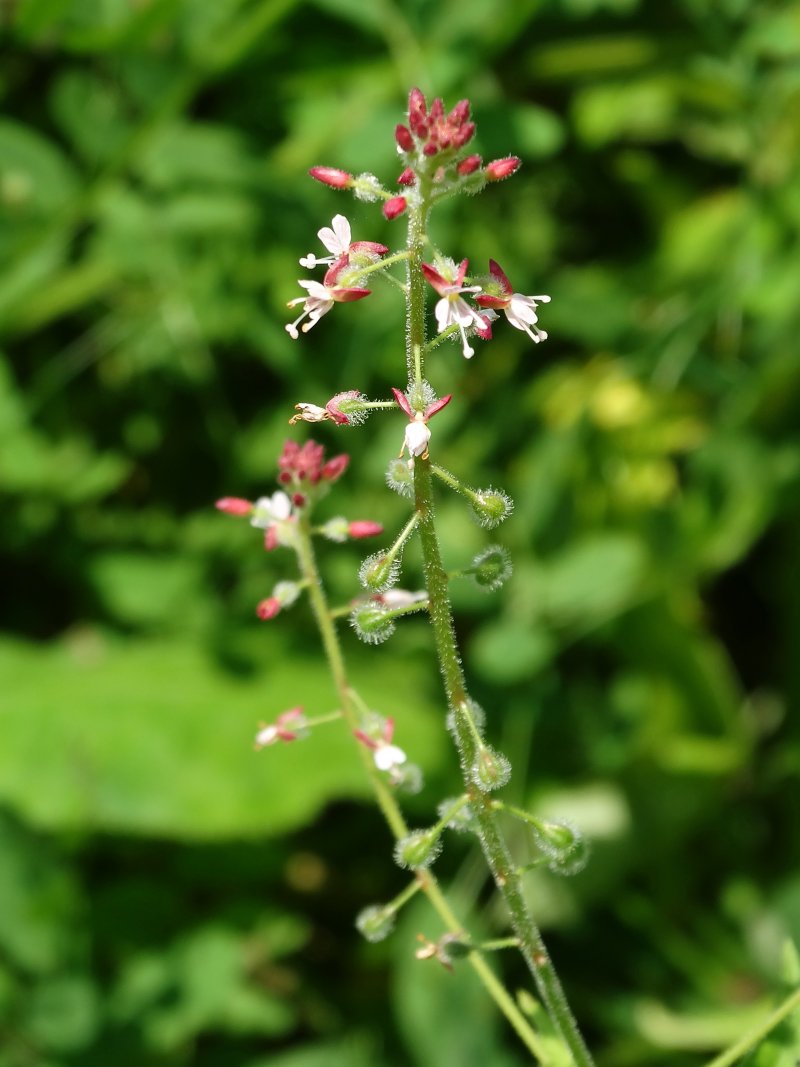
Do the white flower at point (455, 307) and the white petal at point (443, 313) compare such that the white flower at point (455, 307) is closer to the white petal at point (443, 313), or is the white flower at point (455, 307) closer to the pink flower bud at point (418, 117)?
the white petal at point (443, 313)

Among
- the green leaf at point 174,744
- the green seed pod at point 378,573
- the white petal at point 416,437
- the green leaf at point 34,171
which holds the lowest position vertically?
the green seed pod at point 378,573

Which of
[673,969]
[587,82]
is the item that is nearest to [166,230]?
[587,82]

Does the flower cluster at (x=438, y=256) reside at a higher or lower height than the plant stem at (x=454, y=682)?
higher

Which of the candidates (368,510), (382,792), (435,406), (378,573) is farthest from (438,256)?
(368,510)

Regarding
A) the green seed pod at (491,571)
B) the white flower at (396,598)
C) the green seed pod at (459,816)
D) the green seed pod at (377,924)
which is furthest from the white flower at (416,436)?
the green seed pod at (377,924)

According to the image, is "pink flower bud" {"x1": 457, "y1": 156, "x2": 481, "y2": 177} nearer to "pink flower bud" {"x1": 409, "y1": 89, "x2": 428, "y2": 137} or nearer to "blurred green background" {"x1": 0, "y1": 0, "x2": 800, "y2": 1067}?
"pink flower bud" {"x1": 409, "y1": 89, "x2": 428, "y2": 137}

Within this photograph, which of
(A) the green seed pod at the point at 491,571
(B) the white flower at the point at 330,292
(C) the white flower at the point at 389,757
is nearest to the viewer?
(B) the white flower at the point at 330,292
